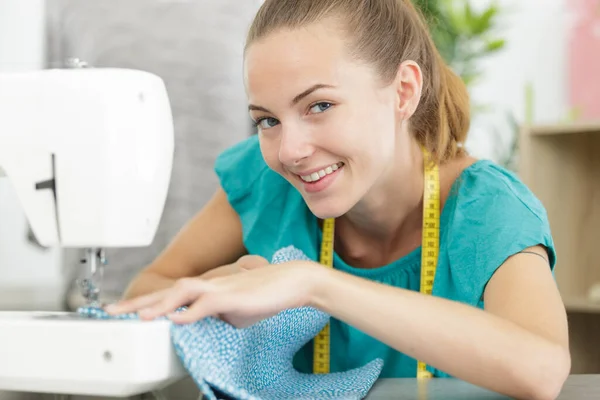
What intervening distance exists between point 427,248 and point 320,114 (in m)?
A: 0.45

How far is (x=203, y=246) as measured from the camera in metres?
2.04

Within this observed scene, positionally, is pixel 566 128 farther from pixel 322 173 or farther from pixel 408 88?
pixel 322 173

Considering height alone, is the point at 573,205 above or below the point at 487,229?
below

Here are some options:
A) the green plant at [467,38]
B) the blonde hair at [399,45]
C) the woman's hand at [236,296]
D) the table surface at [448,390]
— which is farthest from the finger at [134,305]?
the green plant at [467,38]

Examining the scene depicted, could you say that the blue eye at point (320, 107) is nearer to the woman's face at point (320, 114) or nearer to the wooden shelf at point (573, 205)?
the woman's face at point (320, 114)

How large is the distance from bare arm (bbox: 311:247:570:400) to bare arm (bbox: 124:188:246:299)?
0.81 metres

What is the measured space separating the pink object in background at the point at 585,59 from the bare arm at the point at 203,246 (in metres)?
3.19

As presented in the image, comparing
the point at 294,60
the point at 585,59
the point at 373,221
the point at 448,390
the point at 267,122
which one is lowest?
the point at 448,390

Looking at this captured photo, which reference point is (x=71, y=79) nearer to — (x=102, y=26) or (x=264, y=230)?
(x=264, y=230)

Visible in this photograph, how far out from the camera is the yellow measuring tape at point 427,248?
1.79 metres

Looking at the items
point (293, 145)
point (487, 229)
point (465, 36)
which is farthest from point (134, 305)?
point (465, 36)

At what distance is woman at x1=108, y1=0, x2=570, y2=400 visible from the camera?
126 cm

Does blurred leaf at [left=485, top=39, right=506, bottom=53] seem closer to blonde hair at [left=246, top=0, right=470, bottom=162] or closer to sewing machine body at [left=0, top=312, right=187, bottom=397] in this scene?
blonde hair at [left=246, top=0, right=470, bottom=162]

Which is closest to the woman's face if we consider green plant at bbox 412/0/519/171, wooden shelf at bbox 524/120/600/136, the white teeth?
the white teeth
